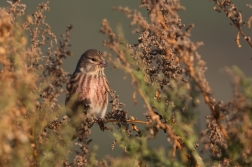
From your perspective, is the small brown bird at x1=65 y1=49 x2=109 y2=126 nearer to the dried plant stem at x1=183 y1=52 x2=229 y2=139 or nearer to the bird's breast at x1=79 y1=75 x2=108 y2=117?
the bird's breast at x1=79 y1=75 x2=108 y2=117

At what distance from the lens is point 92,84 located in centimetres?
472

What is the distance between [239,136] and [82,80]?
2906 mm

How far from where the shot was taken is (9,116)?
5.50 ft

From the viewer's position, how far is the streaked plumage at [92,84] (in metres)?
4.56

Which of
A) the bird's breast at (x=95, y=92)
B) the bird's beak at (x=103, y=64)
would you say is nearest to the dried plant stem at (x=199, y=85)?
the bird's breast at (x=95, y=92)

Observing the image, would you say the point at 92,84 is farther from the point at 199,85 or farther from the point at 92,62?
the point at 199,85

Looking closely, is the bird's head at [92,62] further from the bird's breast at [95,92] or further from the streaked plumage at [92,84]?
the bird's breast at [95,92]

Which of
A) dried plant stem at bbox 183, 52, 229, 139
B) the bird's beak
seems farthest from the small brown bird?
dried plant stem at bbox 183, 52, 229, 139

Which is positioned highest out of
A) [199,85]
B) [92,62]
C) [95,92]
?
[199,85]

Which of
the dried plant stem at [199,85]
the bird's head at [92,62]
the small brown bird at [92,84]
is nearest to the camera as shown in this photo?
the dried plant stem at [199,85]

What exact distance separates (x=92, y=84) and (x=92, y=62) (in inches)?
17.4

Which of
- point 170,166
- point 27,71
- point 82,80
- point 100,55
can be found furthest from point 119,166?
point 100,55

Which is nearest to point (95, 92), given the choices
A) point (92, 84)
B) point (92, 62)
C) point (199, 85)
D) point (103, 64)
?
point (92, 84)

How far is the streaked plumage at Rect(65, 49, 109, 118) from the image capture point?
15.0ft
